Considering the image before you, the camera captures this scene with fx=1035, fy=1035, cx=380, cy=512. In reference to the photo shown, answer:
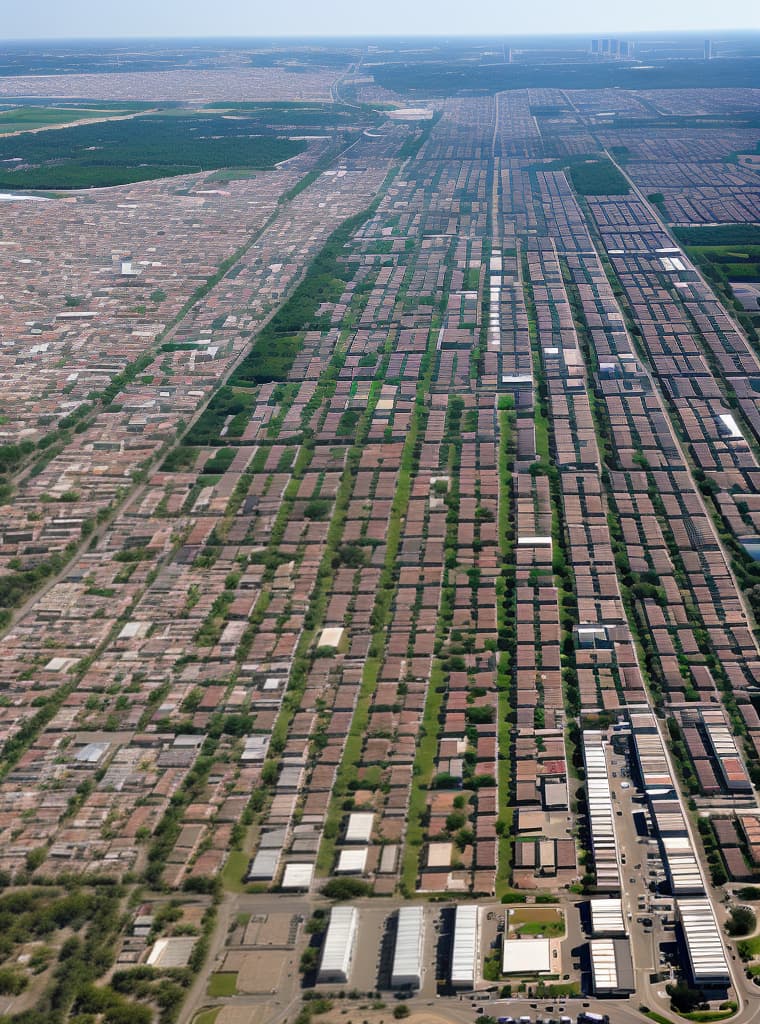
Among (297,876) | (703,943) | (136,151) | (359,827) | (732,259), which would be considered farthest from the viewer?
(136,151)

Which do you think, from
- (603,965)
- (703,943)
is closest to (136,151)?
(603,965)

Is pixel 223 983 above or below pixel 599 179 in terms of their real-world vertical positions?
below

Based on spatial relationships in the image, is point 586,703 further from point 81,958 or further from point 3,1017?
point 3,1017

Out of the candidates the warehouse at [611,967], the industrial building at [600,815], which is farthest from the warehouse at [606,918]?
the industrial building at [600,815]

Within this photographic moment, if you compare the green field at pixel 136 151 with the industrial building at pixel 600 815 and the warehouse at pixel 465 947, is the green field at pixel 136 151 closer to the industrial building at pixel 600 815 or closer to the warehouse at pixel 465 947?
the industrial building at pixel 600 815

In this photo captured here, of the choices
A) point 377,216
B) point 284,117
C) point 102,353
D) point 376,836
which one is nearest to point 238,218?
point 377,216

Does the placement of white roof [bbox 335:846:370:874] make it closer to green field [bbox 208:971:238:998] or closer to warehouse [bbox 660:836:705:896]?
green field [bbox 208:971:238:998]

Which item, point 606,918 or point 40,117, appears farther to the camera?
point 40,117

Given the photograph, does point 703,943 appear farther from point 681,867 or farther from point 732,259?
point 732,259
